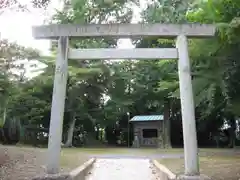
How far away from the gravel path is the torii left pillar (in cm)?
261

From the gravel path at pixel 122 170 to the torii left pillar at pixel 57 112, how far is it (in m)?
2.61

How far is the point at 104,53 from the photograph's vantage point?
318 inches

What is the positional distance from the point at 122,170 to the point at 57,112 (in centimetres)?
450

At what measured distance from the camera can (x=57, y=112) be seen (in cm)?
774

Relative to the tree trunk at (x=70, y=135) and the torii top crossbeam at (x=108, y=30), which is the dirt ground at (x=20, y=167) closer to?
the torii top crossbeam at (x=108, y=30)

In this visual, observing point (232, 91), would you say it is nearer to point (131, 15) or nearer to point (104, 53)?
point (104, 53)

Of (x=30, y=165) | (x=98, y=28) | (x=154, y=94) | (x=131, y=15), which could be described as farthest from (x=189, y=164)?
(x=154, y=94)

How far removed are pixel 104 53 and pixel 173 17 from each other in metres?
10.1

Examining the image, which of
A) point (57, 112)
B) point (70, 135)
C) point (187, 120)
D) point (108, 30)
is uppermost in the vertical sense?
point (108, 30)

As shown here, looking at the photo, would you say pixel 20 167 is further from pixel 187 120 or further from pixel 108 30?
pixel 187 120

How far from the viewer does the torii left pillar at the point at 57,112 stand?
7605 millimetres

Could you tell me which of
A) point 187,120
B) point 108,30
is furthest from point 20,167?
point 187,120

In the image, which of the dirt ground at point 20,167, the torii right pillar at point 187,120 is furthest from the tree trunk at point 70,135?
the torii right pillar at point 187,120

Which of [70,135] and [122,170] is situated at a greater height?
[70,135]
